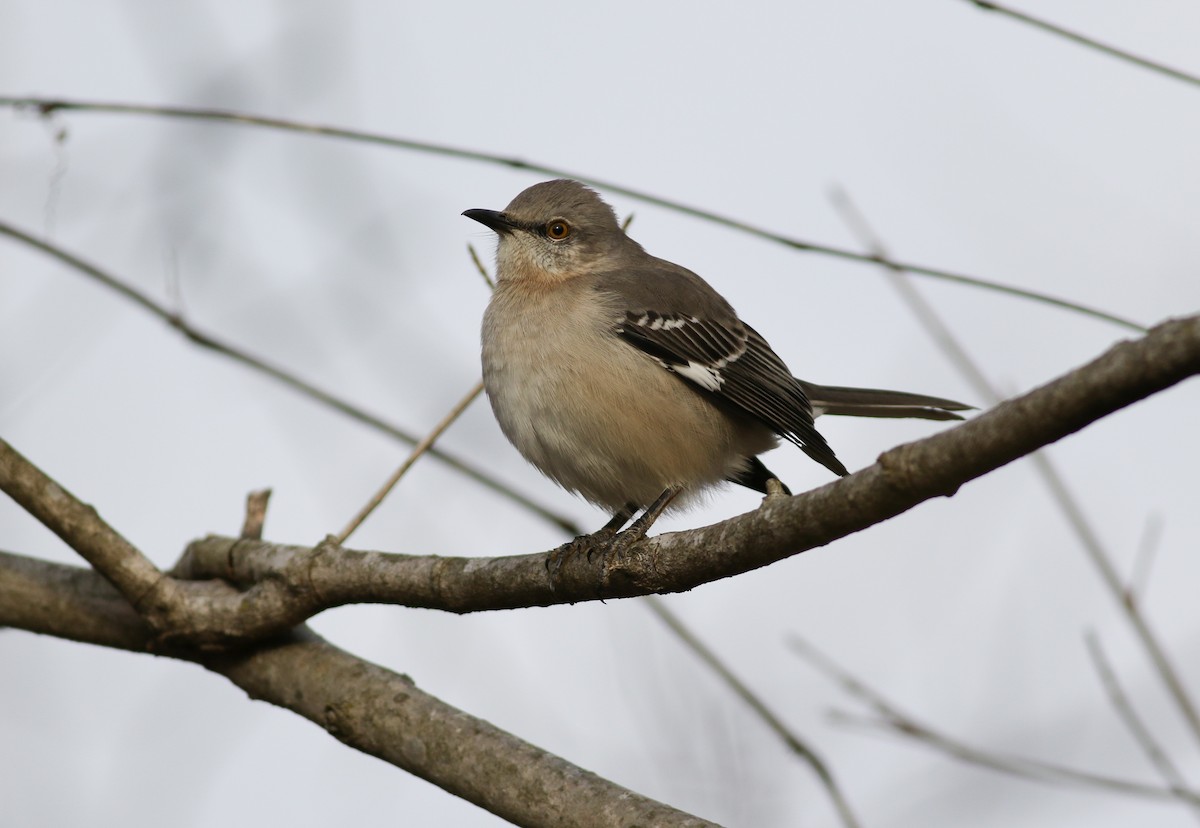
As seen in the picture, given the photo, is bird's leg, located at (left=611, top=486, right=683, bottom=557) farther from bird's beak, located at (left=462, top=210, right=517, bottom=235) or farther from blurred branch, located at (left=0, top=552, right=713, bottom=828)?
bird's beak, located at (left=462, top=210, right=517, bottom=235)

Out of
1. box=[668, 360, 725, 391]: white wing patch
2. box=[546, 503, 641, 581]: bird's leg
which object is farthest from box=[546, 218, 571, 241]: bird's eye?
box=[546, 503, 641, 581]: bird's leg

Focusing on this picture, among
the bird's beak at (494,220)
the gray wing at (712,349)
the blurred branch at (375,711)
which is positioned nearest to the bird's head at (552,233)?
the bird's beak at (494,220)

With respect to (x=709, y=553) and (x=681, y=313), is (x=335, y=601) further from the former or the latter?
(x=681, y=313)

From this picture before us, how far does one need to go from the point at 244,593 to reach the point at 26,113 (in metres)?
2.13

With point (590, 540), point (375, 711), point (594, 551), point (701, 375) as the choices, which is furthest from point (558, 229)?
point (375, 711)

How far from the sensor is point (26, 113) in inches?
190

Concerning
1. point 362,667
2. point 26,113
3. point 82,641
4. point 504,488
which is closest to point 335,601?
point 362,667

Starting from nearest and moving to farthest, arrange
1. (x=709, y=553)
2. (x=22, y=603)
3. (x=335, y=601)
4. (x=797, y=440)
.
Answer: (x=709, y=553)
(x=335, y=601)
(x=22, y=603)
(x=797, y=440)

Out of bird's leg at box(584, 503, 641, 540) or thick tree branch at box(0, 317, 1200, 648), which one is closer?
thick tree branch at box(0, 317, 1200, 648)

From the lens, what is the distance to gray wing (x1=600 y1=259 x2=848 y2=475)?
5.84 metres

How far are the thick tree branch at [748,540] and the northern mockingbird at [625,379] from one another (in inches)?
28.3

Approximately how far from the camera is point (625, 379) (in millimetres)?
5559

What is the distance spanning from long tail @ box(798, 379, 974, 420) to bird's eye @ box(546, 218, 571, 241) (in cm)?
159

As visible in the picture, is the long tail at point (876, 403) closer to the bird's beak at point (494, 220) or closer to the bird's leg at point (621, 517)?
the bird's leg at point (621, 517)
